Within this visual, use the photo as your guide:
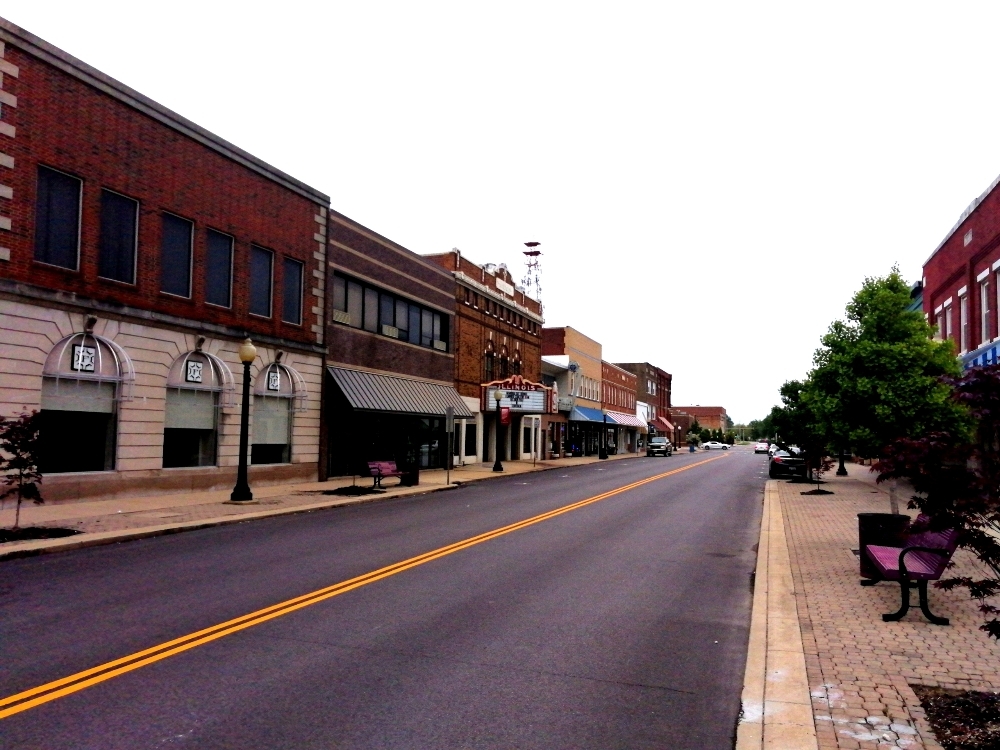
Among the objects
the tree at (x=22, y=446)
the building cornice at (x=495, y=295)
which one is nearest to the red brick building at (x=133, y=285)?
the tree at (x=22, y=446)

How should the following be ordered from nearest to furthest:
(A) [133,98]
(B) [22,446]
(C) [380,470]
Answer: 1. (B) [22,446]
2. (A) [133,98]
3. (C) [380,470]

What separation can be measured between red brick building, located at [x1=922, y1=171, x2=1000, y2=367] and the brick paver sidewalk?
51.0 ft

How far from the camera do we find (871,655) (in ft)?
21.5

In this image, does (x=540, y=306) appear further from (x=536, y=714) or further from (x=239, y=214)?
(x=536, y=714)

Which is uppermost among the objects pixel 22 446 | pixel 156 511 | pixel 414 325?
pixel 414 325

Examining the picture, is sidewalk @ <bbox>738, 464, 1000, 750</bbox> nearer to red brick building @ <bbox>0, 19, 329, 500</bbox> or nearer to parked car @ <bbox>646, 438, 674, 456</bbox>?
red brick building @ <bbox>0, 19, 329, 500</bbox>

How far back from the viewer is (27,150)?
1644cm

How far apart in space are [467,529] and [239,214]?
13337 millimetres

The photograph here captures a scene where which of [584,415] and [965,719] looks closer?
[965,719]

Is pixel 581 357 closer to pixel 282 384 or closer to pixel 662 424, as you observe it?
pixel 662 424

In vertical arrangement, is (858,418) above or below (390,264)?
below

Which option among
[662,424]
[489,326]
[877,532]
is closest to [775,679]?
[877,532]

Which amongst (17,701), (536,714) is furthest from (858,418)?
(17,701)

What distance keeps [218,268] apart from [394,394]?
33.8 feet
